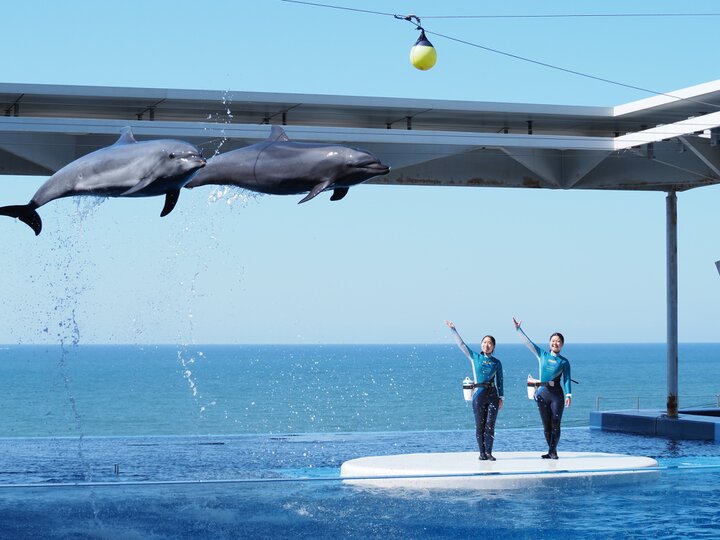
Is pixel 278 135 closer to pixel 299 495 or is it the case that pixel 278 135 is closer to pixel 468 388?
pixel 299 495

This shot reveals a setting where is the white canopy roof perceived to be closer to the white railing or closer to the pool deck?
the pool deck

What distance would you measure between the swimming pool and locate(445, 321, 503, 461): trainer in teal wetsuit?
5.74ft

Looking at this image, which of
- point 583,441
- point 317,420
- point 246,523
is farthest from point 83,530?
point 317,420

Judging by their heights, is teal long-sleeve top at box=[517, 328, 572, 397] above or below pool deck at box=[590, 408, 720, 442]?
above

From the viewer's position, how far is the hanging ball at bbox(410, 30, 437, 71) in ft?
34.1

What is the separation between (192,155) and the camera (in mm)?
7602

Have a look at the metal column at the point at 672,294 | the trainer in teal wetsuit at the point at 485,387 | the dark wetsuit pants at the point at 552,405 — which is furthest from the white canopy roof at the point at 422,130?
the dark wetsuit pants at the point at 552,405

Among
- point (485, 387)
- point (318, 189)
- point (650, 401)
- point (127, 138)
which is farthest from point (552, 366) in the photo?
point (650, 401)

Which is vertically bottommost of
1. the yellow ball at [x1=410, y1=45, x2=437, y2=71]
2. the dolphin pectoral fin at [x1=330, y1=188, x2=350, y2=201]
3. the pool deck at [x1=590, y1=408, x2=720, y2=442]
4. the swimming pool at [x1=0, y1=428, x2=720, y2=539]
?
the swimming pool at [x1=0, y1=428, x2=720, y2=539]

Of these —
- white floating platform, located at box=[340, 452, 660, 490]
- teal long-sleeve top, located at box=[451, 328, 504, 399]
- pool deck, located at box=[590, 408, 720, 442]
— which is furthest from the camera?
pool deck, located at box=[590, 408, 720, 442]

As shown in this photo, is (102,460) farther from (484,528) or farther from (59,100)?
(484,528)

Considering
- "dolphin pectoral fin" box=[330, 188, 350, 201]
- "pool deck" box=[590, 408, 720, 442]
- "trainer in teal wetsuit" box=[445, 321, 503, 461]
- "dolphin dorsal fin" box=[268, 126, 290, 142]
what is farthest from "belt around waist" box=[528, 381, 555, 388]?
"dolphin dorsal fin" box=[268, 126, 290, 142]

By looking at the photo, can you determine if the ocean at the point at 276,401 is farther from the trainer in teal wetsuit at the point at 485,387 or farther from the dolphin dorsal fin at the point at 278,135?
the dolphin dorsal fin at the point at 278,135

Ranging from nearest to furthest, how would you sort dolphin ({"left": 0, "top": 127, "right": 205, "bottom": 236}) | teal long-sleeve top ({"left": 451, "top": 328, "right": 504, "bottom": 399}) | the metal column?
dolphin ({"left": 0, "top": 127, "right": 205, "bottom": 236}) → teal long-sleeve top ({"left": 451, "top": 328, "right": 504, "bottom": 399}) → the metal column
